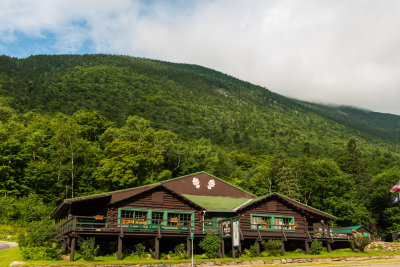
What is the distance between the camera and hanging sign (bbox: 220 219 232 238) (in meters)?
28.0

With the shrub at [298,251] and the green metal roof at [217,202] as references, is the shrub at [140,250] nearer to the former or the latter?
the green metal roof at [217,202]

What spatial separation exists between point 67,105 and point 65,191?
201 ft

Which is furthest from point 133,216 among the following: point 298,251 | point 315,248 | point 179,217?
point 315,248

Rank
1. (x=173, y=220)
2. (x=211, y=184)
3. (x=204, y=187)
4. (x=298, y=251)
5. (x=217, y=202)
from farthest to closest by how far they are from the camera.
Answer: (x=211, y=184)
(x=204, y=187)
(x=217, y=202)
(x=298, y=251)
(x=173, y=220)

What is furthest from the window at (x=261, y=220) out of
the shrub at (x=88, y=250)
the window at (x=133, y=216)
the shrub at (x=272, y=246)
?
the shrub at (x=88, y=250)

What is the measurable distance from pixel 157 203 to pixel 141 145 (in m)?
27.1

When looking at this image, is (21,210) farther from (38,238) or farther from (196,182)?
(196,182)

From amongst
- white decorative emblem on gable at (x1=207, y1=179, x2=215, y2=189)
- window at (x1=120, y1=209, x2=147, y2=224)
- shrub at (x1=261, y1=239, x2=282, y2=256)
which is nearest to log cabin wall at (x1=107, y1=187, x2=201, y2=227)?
window at (x1=120, y1=209, x2=147, y2=224)

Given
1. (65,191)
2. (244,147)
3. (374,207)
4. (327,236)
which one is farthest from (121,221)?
(244,147)

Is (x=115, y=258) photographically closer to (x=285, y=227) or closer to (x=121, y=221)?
(x=121, y=221)

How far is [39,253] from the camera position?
2341 cm

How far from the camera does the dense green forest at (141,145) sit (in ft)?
171

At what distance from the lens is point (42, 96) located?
113688 mm

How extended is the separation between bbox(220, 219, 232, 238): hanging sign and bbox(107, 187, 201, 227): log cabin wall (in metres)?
3.60
